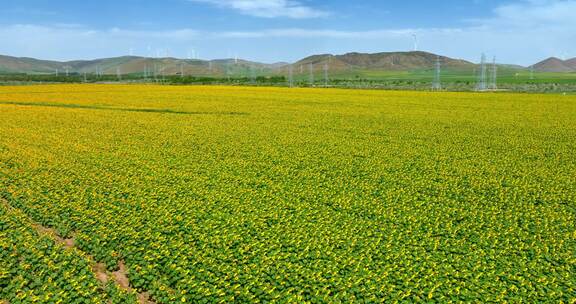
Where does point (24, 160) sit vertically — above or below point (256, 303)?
above

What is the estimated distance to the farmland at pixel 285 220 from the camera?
8.16m

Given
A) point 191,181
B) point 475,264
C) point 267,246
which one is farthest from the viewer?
point 191,181

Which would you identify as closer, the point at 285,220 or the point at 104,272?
the point at 104,272

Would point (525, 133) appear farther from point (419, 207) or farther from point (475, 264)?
point (475, 264)

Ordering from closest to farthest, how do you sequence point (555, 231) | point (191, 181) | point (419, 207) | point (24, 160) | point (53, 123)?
1. point (555, 231)
2. point (419, 207)
3. point (191, 181)
4. point (24, 160)
5. point (53, 123)

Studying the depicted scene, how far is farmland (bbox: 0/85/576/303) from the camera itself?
8.16 metres

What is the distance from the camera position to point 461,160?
59.2ft

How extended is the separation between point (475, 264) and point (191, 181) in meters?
8.77

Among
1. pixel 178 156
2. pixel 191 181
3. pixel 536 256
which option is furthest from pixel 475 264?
pixel 178 156

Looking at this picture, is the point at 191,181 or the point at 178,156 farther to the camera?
the point at 178,156

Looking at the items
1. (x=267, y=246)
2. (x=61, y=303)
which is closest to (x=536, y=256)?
(x=267, y=246)

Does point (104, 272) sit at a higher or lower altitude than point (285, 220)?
lower

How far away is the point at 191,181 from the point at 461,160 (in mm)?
10492

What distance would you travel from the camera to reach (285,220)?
11062 millimetres
